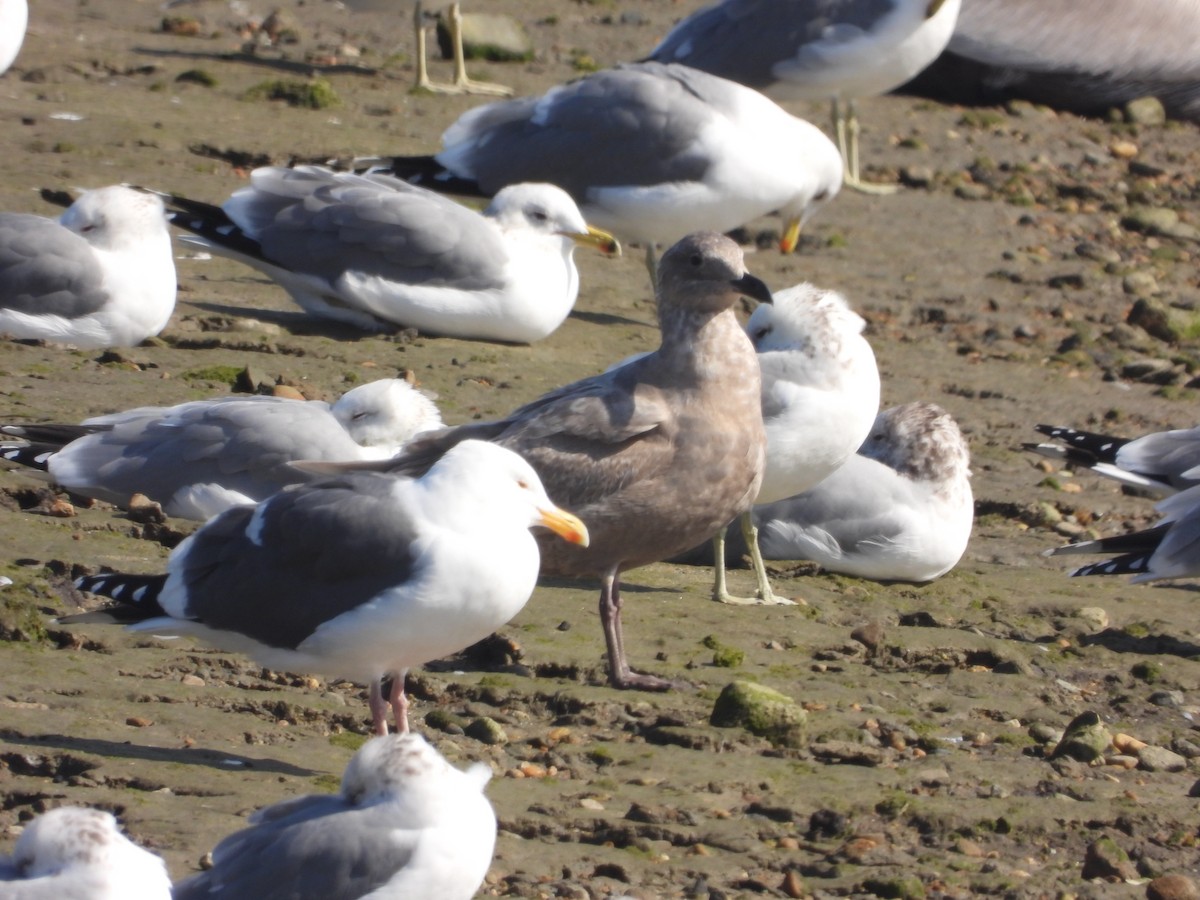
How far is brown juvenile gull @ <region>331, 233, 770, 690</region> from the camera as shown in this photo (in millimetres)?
5367

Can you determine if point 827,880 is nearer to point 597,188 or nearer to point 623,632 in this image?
point 623,632

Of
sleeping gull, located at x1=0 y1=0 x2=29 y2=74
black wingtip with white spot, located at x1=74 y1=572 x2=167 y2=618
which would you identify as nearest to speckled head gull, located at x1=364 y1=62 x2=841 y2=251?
sleeping gull, located at x1=0 y1=0 x2=29 y2=74

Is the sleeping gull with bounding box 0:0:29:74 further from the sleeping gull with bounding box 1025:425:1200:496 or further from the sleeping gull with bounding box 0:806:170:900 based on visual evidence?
the sleeping gull with bounding box 0:806:170:900

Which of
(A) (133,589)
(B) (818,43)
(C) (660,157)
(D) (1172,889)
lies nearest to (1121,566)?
(D) (1172,889)

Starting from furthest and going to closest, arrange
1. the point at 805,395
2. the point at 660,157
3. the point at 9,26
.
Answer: the point at 9,26, the point at 660,157, the point at 805,395

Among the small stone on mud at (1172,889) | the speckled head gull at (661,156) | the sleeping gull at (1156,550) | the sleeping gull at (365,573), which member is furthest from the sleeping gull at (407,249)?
the small stone on mud at (1172,889)

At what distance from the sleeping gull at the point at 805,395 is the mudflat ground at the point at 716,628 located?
0.36 metres

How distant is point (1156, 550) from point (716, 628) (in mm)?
1559

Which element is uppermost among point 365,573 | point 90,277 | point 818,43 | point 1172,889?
point 818,43

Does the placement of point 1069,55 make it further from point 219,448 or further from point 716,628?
point 219,448

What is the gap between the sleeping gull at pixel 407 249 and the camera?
818 cm

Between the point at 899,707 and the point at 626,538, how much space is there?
Answer: 0.83 m

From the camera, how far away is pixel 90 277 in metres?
7.59

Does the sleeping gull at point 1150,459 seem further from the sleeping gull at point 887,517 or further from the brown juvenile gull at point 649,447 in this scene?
the brown juvenile gull at point 649,447
